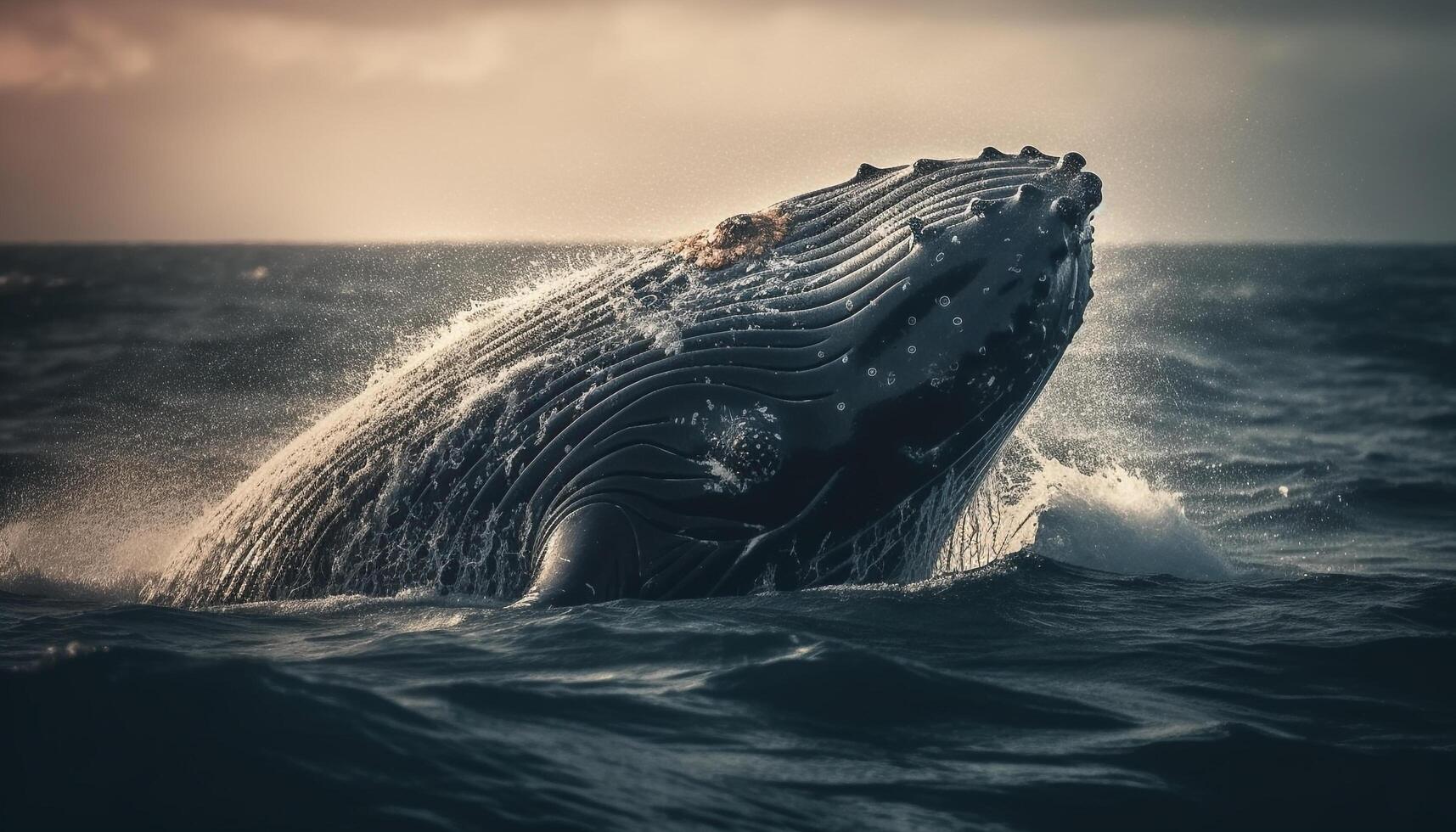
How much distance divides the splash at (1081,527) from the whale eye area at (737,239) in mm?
2459

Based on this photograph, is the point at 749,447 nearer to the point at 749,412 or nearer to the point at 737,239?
the point at 749,412

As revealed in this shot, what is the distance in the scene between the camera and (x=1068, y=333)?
7.77 meters

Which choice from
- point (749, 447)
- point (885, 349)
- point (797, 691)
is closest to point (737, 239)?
point (885, 349)

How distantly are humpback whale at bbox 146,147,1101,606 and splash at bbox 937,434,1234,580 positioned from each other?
169cm

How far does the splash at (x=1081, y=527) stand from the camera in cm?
982

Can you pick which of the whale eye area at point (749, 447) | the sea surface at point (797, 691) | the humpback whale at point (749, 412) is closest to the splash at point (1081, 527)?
the sea surface at point (797, 691)

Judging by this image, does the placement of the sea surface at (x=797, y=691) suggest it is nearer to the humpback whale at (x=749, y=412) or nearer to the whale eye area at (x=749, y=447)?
the humpback whale at (x=749, y=412)

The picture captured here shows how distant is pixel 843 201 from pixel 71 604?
549 cm

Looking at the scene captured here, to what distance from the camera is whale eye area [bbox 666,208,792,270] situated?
7.89 m

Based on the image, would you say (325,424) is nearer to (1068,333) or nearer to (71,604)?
(71,604)

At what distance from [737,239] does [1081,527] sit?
414cm

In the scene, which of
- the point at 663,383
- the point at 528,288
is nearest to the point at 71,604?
the point at 528,288

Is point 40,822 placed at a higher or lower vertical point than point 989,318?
lower

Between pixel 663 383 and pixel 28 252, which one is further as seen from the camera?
pixel 28 252
